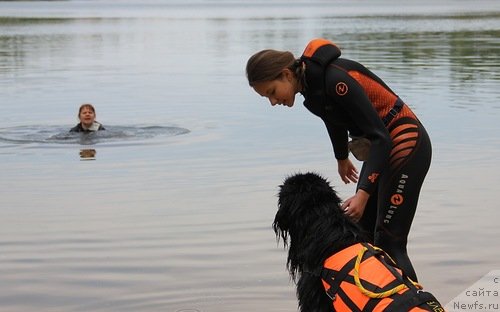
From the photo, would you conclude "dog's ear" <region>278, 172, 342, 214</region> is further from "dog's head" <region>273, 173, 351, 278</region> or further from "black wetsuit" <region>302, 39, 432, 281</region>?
"black wetsuit" <region>302, 39, 432, 281</region>

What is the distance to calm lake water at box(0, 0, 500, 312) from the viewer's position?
621 cm

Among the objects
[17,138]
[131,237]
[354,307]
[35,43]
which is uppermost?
[354,307]

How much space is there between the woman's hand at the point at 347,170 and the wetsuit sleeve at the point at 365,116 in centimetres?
60

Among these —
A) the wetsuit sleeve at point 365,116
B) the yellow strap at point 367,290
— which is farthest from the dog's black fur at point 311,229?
the wetsuit sleeve at point 365,116

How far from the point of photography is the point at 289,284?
611 cm

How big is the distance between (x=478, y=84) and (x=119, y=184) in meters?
10.3

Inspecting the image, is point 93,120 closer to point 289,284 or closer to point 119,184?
point 119,184

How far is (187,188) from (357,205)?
4.95m

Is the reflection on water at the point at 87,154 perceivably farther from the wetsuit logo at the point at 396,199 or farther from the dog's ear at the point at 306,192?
the dog's ear at the point at 306,192

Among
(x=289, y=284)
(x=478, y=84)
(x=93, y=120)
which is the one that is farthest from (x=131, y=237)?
(x=478, y=84)

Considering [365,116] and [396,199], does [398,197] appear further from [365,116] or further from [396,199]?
[365,116]

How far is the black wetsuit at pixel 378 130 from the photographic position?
4.39 meters

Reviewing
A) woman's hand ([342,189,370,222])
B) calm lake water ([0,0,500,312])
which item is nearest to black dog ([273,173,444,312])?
woman's hand ([342,189,370,222])

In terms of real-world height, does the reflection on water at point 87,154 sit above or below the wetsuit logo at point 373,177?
below
